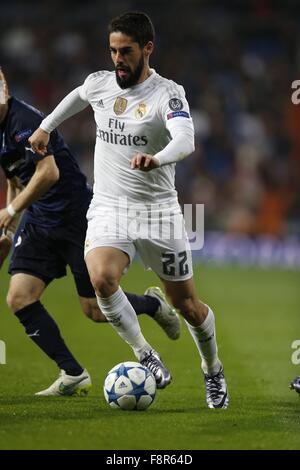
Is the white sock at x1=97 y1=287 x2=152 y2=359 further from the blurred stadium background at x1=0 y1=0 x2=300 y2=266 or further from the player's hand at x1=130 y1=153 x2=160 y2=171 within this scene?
the blurred stadium background at x1=0 y1=0 x2=300 y2=266

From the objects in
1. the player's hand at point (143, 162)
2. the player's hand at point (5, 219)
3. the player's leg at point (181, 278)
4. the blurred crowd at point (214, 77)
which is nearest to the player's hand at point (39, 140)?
the player's hand at point (5, 219)

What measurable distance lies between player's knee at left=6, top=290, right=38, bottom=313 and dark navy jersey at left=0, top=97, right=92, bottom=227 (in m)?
0.56

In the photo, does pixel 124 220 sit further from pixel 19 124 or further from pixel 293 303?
pixel 293 303

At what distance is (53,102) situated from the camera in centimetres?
2345

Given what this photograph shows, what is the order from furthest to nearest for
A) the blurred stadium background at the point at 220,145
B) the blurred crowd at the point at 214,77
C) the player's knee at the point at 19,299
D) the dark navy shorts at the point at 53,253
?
the blurred crowd at the point at 214,77 < the blurred stadium background at the point at 220,145 < the dark navy shorts at the point at 53,253 < the player's knee at the point at 19,299

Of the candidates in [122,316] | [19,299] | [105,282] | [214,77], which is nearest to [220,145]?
[214,77]

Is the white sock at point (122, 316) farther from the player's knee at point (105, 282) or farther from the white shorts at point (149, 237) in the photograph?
the white shorts at point (149, 237)

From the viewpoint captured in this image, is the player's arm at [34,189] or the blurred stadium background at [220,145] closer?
the player's arm at [34,189]

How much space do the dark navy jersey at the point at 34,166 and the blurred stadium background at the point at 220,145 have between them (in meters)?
1.55

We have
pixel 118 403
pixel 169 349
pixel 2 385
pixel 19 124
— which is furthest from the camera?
pixel 169 349

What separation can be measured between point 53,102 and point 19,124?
55.3 feet

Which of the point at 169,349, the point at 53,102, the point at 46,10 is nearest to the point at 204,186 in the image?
the point at 53,102

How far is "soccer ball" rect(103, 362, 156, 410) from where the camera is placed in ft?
20.0

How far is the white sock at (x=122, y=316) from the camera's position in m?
6.20
